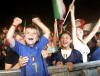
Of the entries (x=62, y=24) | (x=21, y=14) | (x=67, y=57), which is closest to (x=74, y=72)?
(x=67, y=57)

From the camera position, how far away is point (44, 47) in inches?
143

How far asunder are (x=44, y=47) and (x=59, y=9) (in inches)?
23.7

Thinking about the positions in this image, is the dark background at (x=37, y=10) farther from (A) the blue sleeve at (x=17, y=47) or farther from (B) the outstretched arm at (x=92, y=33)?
(A) the blue sleeve at (x=17, y=47)

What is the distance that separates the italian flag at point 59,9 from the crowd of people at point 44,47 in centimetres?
9

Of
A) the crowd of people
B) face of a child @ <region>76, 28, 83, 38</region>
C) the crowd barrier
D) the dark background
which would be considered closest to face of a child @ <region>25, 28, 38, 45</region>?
the crowd of people

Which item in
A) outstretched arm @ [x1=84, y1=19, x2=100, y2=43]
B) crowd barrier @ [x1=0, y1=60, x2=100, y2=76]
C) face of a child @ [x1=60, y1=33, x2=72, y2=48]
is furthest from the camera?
outstretched arm @ [x1=84, y1=19, x2=100, y2=43]

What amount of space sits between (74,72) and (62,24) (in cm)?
87

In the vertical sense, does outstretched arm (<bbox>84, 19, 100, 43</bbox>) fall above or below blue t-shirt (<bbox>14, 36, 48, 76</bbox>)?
→ above

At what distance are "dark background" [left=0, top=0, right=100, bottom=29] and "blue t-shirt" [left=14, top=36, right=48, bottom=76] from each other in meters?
0.61

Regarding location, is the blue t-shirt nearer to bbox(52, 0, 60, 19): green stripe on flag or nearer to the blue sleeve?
the blue sleeve

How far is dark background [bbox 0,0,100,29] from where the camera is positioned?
158 inches

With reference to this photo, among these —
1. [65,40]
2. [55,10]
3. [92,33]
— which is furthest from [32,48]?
[92,33]

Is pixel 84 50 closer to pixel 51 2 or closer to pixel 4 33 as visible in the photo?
pixel 51 2

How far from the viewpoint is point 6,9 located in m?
4.06
